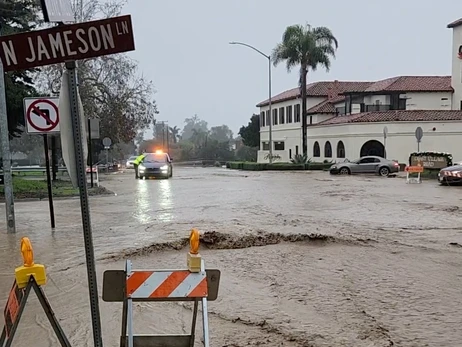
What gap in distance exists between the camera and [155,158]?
34.8 metres

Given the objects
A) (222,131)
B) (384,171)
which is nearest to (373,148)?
(384,171)

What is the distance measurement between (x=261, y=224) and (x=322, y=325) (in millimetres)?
6956

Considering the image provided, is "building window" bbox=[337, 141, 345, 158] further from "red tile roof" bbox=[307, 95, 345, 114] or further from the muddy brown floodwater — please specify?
the muddy brown floodwater

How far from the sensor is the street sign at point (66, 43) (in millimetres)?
3262

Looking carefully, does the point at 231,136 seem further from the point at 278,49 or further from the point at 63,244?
the point at 63,244

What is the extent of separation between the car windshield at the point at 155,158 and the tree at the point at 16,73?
10430mm

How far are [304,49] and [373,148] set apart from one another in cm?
1179

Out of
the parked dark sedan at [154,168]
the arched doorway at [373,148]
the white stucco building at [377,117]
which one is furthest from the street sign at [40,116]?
the arched doorway at [373,148]

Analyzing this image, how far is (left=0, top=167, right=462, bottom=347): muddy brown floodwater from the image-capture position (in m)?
5.39

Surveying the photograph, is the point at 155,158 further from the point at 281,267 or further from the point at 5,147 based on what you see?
the point at 281,267

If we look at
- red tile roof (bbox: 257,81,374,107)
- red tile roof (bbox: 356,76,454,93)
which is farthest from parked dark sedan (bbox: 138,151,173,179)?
red tile roof (bbox: 257,81,374,107)

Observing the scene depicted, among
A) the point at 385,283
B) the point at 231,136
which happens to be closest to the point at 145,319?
the point at 385,283

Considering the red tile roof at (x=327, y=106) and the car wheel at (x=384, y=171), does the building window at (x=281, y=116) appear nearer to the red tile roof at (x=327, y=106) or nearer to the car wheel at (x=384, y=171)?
the red tile roof at (x=327, y=106)

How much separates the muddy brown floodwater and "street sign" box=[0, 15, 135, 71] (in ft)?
9.61
